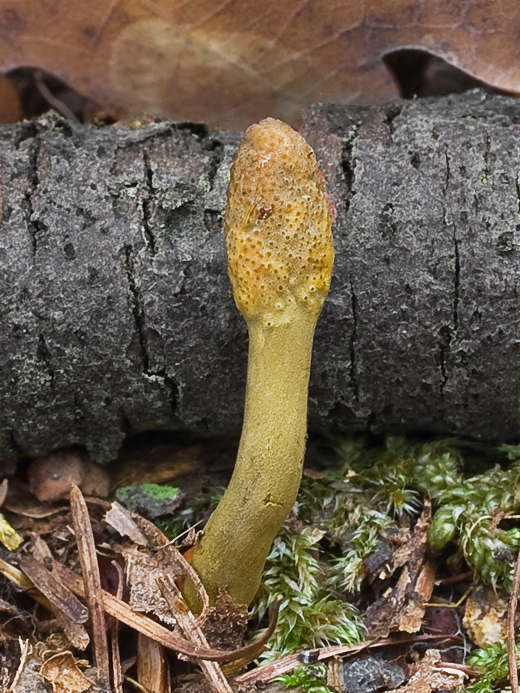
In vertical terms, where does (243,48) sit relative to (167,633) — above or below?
above

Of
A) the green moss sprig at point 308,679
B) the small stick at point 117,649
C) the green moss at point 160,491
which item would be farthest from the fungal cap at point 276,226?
the green moss sprig at point 308,679

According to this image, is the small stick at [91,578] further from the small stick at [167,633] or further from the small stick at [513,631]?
the small stick at [513,631]

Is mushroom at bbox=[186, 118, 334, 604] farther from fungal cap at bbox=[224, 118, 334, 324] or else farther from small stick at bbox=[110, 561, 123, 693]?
small stick at bbox=[110, 561, 123, 693]

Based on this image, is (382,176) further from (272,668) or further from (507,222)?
(272,668)

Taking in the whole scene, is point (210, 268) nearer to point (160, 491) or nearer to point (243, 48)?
point (160, 491)

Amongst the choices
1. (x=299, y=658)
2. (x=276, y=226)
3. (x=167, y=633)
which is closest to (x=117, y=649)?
(x=167, y=633)

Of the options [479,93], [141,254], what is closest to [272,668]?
[141,254]

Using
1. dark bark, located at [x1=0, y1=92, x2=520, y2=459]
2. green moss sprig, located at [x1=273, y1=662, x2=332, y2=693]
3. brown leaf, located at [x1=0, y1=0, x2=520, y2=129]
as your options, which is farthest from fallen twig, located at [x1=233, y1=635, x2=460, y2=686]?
brown leaf, located at [x1=0, y1=0, x2=520, y2=129]
